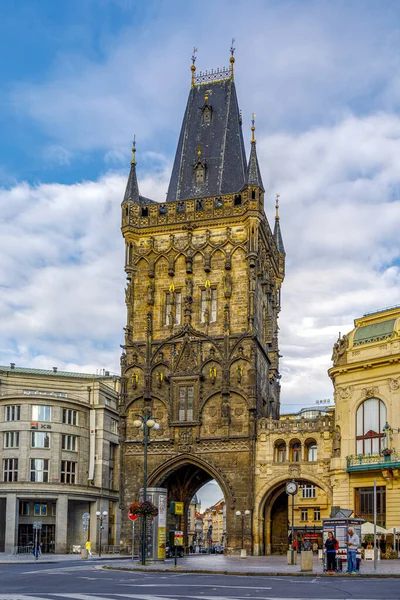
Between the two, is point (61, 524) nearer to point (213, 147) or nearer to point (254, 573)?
point (213, 147)

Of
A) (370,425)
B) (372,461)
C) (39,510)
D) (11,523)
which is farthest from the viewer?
(39,510)

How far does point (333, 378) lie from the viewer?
Answer: 58.0m

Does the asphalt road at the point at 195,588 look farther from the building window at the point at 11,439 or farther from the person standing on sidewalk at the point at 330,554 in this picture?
the building window at the point at 11,439

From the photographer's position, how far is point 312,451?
61.8 metres

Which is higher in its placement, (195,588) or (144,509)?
(144,509)

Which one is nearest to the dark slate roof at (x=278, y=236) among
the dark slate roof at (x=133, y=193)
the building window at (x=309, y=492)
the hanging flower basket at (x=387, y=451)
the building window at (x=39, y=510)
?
the dark slate roof at (x=133, y=193)

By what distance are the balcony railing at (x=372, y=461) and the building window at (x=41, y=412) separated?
31073 millimetres

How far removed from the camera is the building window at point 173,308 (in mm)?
65188

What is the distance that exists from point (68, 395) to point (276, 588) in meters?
64.5

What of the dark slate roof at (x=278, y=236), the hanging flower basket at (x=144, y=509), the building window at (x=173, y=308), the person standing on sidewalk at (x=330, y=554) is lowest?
the person standing on sidewalk at (x=330, y=554)

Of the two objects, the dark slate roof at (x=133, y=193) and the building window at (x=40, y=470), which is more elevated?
the dark slate roof at (x=133, y=193)

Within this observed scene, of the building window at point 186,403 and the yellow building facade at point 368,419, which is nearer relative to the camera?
the yellow building facade at point 368,419

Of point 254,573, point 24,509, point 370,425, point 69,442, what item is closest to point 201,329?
point 370,425

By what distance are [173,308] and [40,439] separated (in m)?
19.3
